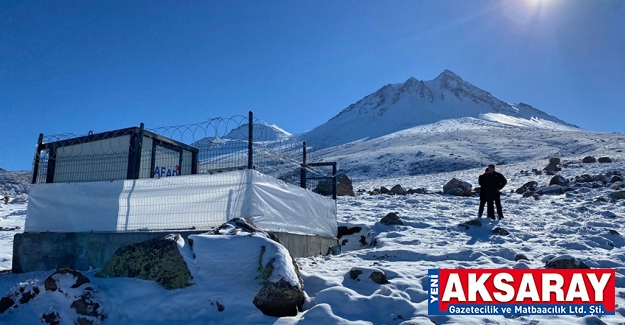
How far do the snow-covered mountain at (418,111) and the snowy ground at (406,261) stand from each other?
79.6 meters

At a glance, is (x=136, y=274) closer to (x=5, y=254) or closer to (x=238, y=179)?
(x=238, y=179)

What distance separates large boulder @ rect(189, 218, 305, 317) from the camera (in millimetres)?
5191

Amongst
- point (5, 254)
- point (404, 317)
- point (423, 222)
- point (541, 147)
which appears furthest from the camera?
point (541, 147)

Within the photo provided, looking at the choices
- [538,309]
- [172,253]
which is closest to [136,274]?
[172,253]

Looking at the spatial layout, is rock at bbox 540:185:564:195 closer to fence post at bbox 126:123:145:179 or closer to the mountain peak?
fence post at bbox 126:123:145:179

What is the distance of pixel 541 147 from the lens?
187ft

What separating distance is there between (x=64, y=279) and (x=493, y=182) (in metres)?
11.4

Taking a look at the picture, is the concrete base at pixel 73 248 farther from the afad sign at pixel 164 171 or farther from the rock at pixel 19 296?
the afad sign at pixel 164 171

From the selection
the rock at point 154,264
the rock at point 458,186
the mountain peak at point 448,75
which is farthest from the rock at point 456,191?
the mountain peak at point 448,75

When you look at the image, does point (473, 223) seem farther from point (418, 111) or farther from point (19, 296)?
point (418, 111)

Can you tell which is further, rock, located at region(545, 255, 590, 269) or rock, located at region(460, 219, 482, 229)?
rock, located at region(460, 219, 482, 229)

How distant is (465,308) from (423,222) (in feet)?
23.0

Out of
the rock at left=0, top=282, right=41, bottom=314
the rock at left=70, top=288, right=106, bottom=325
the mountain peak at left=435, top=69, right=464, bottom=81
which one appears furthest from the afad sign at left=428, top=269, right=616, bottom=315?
the mountain peak at left=435, top=69, right=464, bottom=81

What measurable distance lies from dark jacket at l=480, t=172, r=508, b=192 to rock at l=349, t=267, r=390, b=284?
308 inches
